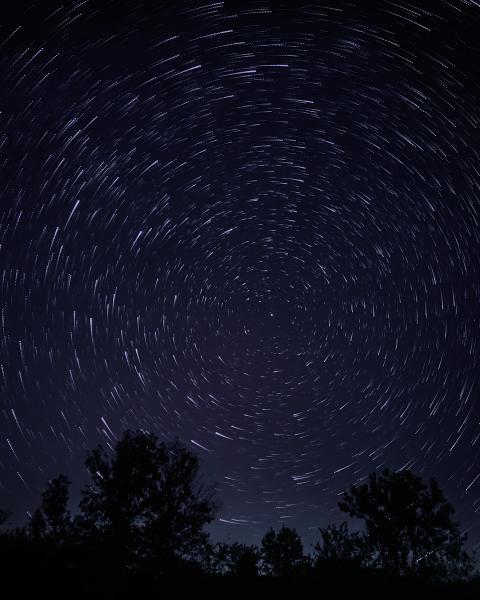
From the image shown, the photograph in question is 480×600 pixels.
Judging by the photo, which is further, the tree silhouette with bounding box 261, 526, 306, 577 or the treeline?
the tree silhouette with bounding box 261, 526, 306, 577

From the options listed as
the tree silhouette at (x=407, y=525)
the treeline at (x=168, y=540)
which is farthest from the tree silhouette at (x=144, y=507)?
the tree silhouette at (x=407, y=525)

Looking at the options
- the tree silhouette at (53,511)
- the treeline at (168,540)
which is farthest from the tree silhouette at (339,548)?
the tree silhouette at (53,511)

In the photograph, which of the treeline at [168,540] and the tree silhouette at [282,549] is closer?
the treeline at [168,540]

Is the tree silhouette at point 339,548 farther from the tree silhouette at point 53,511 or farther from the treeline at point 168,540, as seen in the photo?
the tree silhouette at point 53,511

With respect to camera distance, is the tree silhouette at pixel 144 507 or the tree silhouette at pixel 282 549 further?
the tree silhouette at pixel 282 549

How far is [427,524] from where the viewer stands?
18547 millimetres

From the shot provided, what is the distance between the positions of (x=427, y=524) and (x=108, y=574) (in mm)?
16003

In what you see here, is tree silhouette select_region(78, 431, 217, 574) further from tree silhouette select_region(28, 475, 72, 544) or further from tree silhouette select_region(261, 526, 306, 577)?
tree silhouette select_region(261, 526, 306, 577)

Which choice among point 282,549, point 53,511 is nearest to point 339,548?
point 282,549

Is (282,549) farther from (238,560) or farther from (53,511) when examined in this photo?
(53,511)

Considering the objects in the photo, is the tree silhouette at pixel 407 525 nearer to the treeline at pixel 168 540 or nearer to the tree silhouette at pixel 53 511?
the treeline at pixel 168 540

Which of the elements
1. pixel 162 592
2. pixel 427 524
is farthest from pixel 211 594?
pixel 427 524

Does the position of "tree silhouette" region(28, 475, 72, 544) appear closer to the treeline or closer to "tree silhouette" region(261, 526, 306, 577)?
the treeline

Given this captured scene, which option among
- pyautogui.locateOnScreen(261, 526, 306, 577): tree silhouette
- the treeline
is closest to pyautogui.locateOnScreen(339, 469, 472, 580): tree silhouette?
the treeline
